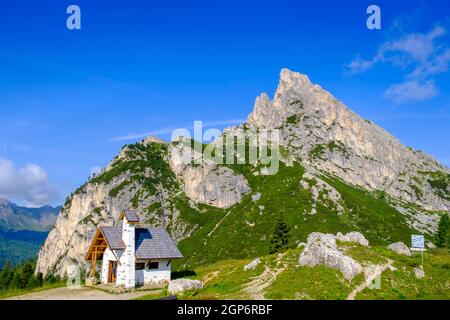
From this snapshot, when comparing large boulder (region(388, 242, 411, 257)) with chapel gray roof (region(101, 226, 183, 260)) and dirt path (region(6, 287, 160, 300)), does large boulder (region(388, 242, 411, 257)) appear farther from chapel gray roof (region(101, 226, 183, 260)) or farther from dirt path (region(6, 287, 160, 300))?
dirt path (region(6, 287, 160, 300))

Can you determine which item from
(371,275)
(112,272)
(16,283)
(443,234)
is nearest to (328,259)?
(371,275)

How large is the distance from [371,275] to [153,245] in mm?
26091

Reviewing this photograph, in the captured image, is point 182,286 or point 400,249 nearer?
point 182,286

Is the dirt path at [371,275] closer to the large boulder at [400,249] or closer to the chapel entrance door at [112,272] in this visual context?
the large boulder at [400,249]

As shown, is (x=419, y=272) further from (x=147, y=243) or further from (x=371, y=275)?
(x=147, y=243)

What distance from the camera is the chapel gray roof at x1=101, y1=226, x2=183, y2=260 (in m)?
46.9

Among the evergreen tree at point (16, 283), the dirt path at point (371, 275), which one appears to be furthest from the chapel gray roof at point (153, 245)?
the evergreen tree at point (16, 283)

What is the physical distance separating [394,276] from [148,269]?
1092 inches

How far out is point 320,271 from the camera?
36375mm

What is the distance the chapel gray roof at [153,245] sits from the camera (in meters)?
47.0

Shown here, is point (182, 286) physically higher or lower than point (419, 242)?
lower

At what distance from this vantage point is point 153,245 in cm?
4875
